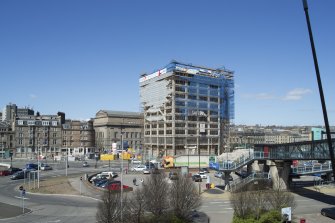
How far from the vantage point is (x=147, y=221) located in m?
29.6

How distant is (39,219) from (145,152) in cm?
11054

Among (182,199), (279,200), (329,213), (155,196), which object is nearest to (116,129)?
(329,213)

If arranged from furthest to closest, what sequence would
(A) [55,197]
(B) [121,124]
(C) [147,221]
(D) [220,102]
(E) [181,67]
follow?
(B) [121,124], (D) [220,102], (E) [181,67], (A) [55,197], (C) [147,221]

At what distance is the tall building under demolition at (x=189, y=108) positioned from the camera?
133 meters

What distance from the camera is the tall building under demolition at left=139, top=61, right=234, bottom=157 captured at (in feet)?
438

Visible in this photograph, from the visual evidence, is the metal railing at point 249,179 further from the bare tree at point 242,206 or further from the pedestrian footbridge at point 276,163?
the bare tree at point 242,206

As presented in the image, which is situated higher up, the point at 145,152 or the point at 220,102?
the point at 220,102

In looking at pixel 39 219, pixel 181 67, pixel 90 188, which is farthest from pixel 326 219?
pixel 181 67

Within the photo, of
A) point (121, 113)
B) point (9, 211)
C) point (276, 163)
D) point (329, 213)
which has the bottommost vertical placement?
point (9, 211)

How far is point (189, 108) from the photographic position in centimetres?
13462

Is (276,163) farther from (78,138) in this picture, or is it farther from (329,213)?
(78,138)

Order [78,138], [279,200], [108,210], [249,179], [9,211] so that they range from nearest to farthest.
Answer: [108,210]
[279,200]
[9,211]
[249,179]
[78,138]

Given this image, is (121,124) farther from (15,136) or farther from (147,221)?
(147,221)

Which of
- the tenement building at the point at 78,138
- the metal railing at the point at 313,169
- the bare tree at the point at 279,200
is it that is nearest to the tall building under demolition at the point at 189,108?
the tenement building at the point at 78,138
